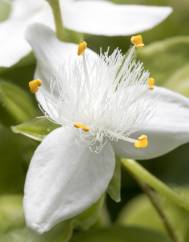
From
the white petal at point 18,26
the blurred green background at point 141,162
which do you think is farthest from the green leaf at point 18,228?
the white petal at point 18,26

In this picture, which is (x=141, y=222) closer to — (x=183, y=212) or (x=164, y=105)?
(x=183, y=212)

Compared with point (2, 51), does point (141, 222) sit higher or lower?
lower

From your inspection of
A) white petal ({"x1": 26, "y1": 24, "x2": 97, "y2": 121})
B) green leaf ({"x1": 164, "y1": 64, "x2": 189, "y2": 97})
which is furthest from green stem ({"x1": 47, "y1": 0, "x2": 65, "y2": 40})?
green leaf ({"x1": 164, "y1": 64, "x2": 189, "y2": 97})

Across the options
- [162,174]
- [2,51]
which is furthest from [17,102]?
[162,174]

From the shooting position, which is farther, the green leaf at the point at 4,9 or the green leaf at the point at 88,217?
the green leaf at the point at 4,9

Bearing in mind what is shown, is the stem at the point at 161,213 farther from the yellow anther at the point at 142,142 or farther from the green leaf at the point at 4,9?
the green leaf at the point at 4,9
